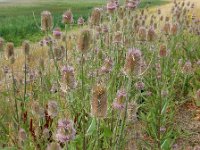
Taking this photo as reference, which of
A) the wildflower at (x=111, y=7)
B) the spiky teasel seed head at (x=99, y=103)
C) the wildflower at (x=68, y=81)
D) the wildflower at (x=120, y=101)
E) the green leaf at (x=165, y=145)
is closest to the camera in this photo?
the spiky teasel seed head at (x=99, y=103)

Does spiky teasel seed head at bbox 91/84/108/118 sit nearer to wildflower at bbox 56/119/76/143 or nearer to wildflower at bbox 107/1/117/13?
wildflower at bbox 56/119/76/143

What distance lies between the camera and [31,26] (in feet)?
91.7

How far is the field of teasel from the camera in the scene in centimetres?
297

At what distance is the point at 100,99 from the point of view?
2.58 m

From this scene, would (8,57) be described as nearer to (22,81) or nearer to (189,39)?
(22,81)

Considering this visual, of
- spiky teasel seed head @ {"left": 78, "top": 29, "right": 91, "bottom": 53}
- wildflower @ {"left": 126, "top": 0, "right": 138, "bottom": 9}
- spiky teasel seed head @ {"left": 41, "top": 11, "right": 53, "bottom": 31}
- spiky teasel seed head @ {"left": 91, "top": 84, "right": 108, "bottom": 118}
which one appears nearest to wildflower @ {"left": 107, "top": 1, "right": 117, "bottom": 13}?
wildflower @ {"left": 126, "top": 0, "right": 138, "bottom": 9}

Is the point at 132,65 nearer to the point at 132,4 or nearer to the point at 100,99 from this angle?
the point at 100,99

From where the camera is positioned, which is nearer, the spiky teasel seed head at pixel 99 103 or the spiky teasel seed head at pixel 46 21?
the spiky teasel seed head at pixel 99 103

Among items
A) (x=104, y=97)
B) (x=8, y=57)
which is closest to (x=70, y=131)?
(x=104, y=97)

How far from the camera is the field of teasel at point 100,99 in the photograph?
2.97m

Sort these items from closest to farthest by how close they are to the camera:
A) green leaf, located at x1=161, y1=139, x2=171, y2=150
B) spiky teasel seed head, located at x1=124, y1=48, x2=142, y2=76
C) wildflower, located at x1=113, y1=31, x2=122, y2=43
Answer: 1. spiky teasel seed head, located at x1=124, y1=48, x2=142, y2=76
2. green leaf, located at x1=161, y1=139, x2=171, y2=150
3. wildflower, located at x1=113, y1=31, x2=122, y2=43

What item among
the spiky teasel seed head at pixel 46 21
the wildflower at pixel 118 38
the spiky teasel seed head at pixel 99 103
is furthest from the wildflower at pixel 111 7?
the spiky teasel seed head at pixel 99 103

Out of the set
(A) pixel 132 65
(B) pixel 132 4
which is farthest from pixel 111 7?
(A) pixel 132 65

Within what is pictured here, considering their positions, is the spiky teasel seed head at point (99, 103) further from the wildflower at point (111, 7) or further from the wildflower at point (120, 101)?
the wildflower at point (111, 7)
